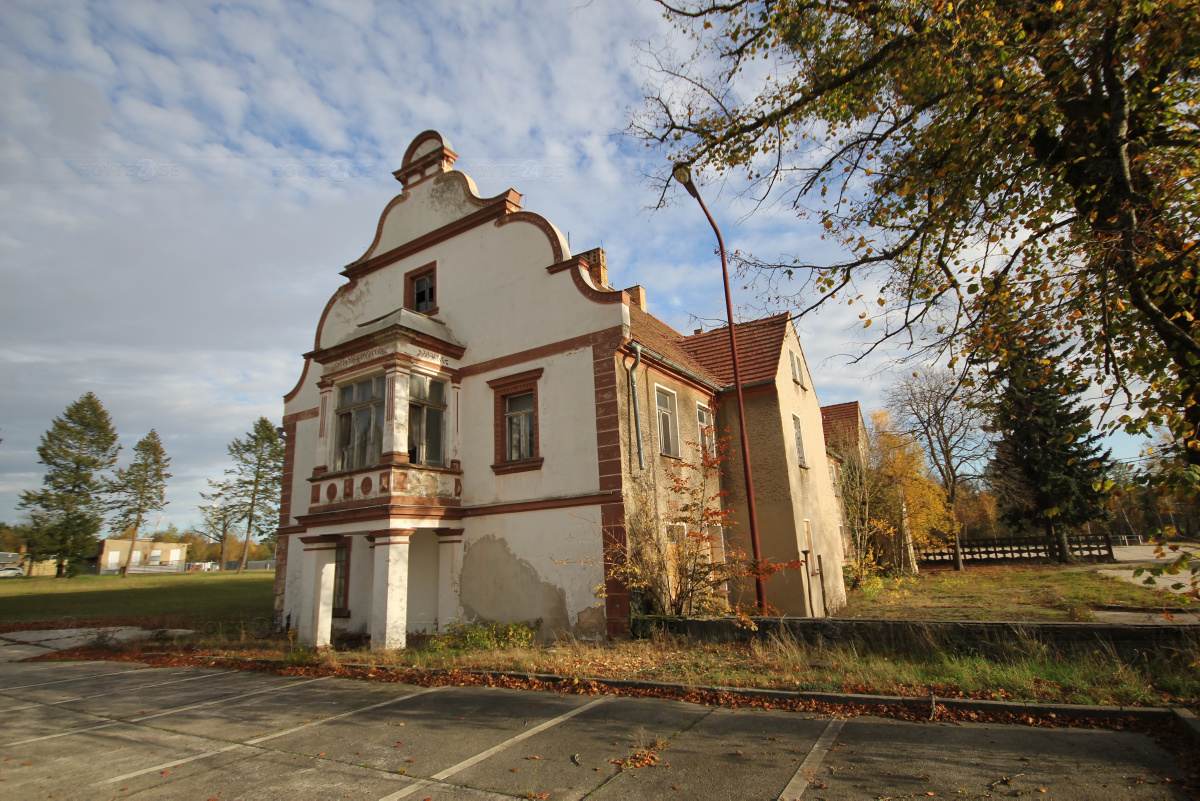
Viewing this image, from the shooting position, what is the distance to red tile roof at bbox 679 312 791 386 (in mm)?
18500

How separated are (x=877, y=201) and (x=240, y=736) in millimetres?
10101

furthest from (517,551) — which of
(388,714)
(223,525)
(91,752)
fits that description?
(223,525)

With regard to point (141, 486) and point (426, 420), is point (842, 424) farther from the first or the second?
point (141, 486)

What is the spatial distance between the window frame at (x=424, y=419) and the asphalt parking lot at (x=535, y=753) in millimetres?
5870

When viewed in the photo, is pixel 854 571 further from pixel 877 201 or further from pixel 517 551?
pixel 877 201

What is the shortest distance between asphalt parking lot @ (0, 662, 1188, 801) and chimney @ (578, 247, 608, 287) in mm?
9349

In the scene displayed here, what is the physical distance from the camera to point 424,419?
47.3ft

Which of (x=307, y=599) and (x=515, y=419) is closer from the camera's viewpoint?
(x=307, y=599)

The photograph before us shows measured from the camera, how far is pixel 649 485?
13.6m

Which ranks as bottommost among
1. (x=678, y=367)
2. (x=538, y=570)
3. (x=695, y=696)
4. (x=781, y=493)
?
(x=695, y=696)

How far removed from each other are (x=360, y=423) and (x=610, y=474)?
6.20 m

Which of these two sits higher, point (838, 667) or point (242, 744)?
point (838, 667)

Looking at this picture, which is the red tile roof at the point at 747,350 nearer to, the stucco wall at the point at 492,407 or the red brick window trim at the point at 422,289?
the stucco wall at the point at 492,407

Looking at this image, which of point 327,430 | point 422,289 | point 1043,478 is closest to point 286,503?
point 327,430
